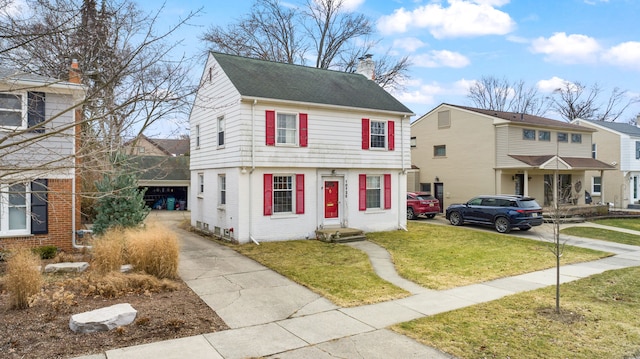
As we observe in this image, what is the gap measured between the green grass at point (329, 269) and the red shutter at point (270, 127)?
12.6 feet

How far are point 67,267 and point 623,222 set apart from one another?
2613 cm

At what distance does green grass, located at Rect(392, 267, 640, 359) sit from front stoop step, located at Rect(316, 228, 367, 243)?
7.40 metres

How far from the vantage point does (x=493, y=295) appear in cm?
842

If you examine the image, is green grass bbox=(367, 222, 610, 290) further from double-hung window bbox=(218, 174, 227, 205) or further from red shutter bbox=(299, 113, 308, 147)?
double-hung window bbox=(218, 174, 227, 205)

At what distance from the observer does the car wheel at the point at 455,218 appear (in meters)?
20.1

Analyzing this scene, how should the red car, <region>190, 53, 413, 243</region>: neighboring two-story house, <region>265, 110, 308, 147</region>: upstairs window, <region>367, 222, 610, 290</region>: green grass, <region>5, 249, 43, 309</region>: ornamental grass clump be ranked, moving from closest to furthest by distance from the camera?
<region>5, 249, 43, 309</region>: ornamental grass clump, <region>367, 222, 610, 290</region>: green grass, <region>190, 53, 413, 243</region>: neighboring two-story house, <region>265, 110, 308, 147</region>: upstairs window, the red car

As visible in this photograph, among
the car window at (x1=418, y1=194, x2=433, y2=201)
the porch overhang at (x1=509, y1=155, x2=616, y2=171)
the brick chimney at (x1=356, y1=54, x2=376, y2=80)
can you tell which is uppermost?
the brick chimney at (x1=356, y1=54, x2=376, y2=80)

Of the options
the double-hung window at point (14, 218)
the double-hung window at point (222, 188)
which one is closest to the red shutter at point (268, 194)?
the double-hung window at point (222, 188)

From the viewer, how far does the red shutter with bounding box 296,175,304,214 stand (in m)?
15.2

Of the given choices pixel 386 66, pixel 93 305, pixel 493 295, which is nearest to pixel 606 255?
pixel 493 295

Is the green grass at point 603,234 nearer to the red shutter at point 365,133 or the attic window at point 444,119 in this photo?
the attic window at point 444,119

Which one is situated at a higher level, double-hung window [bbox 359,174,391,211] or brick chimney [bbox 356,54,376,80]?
brick chimney [bbox 356,54,376,80]

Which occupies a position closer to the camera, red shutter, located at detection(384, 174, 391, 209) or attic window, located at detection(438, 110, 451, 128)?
red shutter, located at detection(384, 174, 391, 209)

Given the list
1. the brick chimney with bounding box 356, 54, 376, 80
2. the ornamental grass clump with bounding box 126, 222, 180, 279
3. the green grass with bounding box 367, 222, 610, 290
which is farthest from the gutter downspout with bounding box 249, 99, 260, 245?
the brick chimney with bounding box 356, 54, 376, 80
